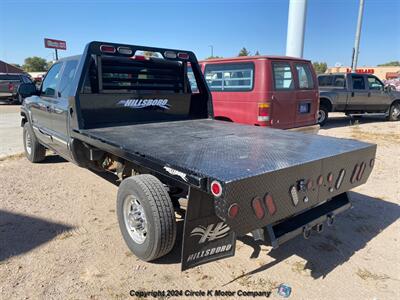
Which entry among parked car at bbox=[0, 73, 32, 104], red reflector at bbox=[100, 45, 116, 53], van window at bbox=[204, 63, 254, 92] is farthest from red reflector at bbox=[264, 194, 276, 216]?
parked car at bbox=[0, 73, 32, 104]

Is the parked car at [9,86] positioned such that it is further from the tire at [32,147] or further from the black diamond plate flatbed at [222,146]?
the black diamond plate flatbed at [222,146]

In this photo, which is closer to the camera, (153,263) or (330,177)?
(330,177)

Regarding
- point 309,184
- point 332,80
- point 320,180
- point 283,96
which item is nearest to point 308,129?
point 283,96

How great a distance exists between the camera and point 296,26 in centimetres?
1304

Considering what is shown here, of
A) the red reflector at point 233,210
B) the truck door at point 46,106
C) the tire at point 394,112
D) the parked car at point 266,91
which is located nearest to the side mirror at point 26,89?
the truck door at point 46,106

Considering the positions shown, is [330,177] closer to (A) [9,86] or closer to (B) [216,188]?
(B) [216,188]

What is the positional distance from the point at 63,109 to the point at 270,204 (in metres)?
3.24

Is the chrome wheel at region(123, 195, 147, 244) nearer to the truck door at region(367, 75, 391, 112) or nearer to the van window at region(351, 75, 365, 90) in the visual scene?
the van window at region(351, 75, 365, 90)

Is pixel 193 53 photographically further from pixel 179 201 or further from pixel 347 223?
pixel 347 223

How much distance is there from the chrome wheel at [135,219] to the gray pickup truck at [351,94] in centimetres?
1030

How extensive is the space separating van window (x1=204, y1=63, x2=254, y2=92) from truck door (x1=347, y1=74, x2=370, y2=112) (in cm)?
705

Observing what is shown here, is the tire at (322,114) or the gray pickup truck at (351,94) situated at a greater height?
the gray pickup truck at (351,94)

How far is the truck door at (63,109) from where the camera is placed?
436 centimetres

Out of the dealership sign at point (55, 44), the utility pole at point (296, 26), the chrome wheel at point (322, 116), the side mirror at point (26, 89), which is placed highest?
the dealership sign at point (55, 44)
